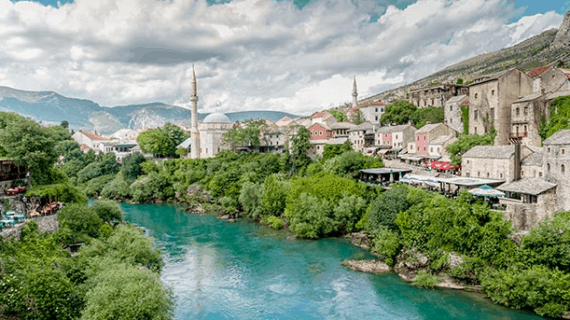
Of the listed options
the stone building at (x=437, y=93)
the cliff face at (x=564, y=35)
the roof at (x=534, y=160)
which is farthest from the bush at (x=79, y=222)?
the cliff face at (x=564, y=35)

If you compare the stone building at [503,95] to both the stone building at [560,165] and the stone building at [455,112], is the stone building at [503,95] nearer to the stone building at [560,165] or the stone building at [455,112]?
the stone building at [455,112]

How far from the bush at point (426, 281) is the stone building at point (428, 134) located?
70.2 feet

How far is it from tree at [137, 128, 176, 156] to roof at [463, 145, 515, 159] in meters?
54.5

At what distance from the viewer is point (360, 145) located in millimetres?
53781

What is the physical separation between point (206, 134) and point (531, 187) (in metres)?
52.9

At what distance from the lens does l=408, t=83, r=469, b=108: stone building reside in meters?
51.2

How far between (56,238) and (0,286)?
6957mm

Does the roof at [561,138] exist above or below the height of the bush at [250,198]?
above

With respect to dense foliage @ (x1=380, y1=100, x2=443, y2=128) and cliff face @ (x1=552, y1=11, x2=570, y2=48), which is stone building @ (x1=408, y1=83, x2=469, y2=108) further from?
cliff face @ (x1=552, y1=11, x2=570, y2=48)

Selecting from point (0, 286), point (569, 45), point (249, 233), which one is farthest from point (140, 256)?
point (569, 45)

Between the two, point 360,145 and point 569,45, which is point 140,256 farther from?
point 569,45

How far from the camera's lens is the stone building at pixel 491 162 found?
30359mm

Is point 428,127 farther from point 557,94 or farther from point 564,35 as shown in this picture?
point 564,35


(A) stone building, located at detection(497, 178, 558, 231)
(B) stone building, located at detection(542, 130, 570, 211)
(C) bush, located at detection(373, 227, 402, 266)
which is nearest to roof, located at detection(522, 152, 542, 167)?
(B) stone building, located at detection(542, 130, 570, 211)
